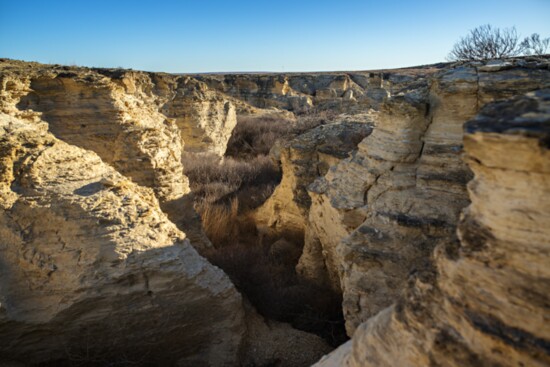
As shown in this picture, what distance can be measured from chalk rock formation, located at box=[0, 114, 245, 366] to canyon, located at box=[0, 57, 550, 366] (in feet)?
0.04

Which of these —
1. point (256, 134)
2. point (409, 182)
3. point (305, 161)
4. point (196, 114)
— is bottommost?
point (256, 134)

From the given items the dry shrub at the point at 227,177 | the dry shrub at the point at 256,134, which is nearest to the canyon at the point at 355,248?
the dry shrub at the point at 227,177

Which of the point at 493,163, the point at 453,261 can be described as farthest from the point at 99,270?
the point at 493,163

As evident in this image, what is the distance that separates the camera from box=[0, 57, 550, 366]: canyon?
1609 mm

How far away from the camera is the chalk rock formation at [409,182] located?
3.36 metres

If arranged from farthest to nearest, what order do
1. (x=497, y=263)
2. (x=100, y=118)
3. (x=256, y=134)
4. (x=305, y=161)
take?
(x=256, y=134) → (x=305, y=161) → (x=100, y=118) → (x=497, y=263)

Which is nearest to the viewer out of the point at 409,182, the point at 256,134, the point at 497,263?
the point at 497,263

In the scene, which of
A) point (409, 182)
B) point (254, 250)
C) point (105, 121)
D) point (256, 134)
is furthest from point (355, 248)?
point (256, 134)

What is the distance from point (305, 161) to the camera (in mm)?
7070

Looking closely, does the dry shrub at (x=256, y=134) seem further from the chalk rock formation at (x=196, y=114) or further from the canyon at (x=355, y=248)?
the canyon at (x=355, y=248)

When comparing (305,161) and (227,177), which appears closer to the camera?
(305,161)

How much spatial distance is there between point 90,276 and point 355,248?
2.48 m

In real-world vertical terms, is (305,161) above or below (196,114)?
below

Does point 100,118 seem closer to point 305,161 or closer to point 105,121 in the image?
point 105,121
